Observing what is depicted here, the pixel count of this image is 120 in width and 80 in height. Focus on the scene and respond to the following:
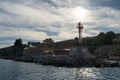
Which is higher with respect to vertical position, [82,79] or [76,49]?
[76,49]

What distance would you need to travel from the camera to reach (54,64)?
144 m

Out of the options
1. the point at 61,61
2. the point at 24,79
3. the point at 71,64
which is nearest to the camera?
the point at 24,79

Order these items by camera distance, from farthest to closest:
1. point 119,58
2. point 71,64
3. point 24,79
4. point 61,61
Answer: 1. point 119,58
2. point 61,61
3. point 71,64
4. point 24,79

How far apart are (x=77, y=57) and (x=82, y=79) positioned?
224ft

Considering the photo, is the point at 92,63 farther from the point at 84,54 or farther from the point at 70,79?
the point at 70,79

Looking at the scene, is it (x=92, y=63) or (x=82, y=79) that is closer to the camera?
(x=82, y=79)

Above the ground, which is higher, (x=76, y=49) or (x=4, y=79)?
(x=76, y=49)

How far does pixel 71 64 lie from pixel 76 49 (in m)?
17.4

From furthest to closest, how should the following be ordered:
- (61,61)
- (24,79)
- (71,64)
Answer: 1. (61,61)
2. (71,64)
3. (24,79)

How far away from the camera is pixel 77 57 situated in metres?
143

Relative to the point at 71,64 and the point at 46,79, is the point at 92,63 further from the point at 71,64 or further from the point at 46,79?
the point at 46,79

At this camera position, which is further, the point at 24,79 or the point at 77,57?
the point at 77,57

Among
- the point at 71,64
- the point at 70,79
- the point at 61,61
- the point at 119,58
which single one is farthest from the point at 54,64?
the point at 70,79

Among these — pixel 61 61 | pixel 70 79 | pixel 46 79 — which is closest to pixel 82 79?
pixel 70 79
